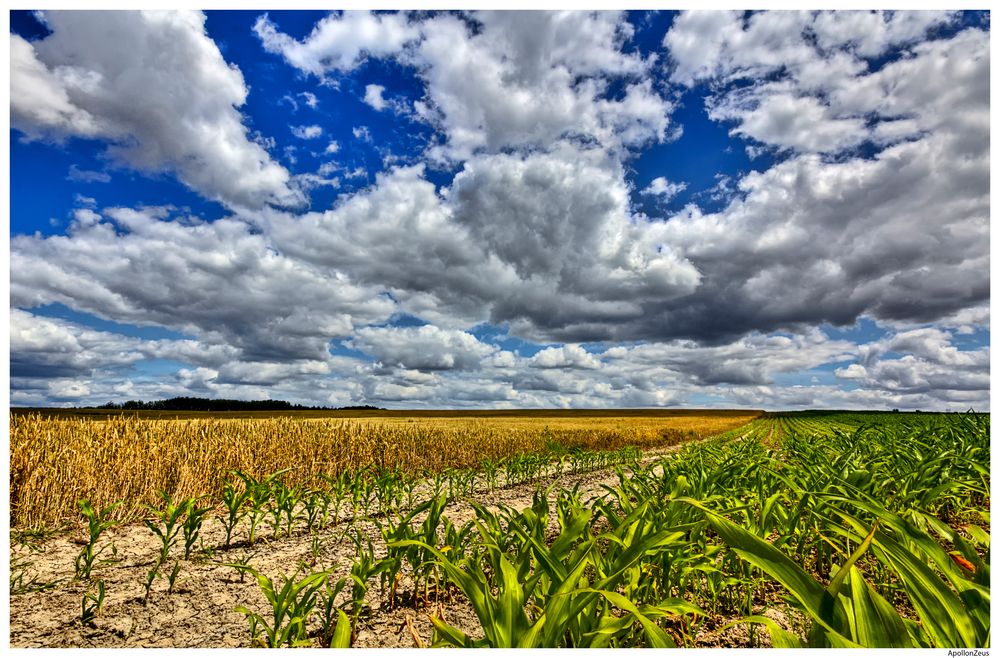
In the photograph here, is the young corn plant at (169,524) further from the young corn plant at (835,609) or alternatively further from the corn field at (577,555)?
the young corn plant at (835,609)

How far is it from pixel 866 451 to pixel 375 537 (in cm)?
689

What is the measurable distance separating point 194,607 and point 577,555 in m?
3.26

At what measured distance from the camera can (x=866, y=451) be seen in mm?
7242

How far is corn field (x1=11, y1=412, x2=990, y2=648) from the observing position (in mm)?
1921

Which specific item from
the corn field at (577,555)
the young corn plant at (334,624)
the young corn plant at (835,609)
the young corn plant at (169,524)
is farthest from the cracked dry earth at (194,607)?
the young corn plant at (835,609)

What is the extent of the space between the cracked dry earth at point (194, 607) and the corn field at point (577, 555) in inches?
1.2

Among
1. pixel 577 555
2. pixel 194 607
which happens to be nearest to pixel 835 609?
pixel 577 555

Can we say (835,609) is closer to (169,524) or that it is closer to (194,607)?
(194,607)

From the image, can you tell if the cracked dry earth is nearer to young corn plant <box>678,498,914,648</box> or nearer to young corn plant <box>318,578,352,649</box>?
young corn plant <box>318,578,352,649</box>

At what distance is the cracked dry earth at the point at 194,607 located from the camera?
3.48 meters

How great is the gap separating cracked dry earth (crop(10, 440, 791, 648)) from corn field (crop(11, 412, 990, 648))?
3 centimetres
